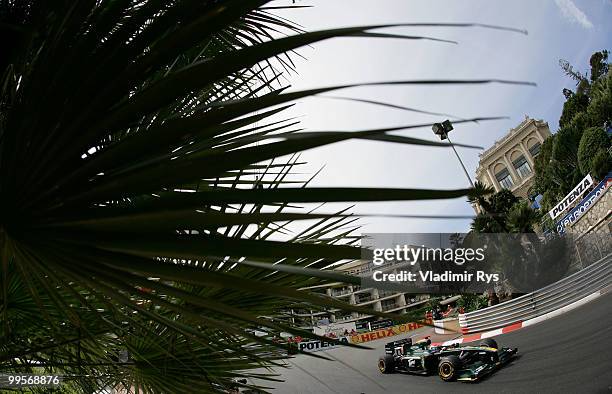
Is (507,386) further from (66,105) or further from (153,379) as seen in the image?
(66,105)

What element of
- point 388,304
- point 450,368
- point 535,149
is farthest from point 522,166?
point 450,368

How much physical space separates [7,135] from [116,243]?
28 cm

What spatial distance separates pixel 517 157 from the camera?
41.8 m

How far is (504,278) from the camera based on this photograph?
20328mm

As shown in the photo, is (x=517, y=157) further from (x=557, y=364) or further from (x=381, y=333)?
(x=557, y=364)

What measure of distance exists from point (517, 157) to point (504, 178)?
2675 millimetres

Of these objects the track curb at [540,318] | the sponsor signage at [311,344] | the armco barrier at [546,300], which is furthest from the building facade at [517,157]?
the sponsor signage at [311,344]

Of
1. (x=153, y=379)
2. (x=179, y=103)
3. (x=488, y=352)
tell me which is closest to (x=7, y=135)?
(x=179, y=103)

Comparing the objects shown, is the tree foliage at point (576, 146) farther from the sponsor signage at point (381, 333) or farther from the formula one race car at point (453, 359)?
the formula one race car at point (453, 359)

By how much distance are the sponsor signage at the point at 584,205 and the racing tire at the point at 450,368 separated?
1396 centimetres

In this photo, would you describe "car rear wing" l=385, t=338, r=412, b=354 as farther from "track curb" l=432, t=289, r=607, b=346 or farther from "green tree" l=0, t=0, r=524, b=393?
"green tree" l=0, t=0, r=524, b=393

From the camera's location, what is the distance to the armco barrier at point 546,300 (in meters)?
13.0

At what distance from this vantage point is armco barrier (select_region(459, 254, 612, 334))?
13.0 m

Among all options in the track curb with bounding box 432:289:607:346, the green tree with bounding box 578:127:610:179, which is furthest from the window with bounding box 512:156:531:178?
the track curb with bounding box 432:289:607:346
